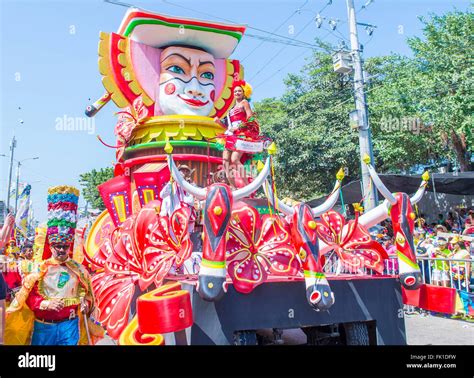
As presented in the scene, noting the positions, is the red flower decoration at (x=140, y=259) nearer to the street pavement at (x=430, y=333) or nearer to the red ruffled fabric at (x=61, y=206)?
the red ruffled fabric at (x=61, y=206)

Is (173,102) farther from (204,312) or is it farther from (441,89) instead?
(441,89)

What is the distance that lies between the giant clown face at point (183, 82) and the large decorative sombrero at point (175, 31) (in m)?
0.14

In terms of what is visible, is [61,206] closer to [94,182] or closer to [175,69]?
[175,69]

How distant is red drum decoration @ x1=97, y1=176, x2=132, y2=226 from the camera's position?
6.42 metres

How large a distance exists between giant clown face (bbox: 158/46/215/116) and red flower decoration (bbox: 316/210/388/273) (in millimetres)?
2763

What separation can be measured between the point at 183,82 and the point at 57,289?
11.8ft

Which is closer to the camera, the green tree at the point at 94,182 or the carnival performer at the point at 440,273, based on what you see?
the carnival performer at the point at 440,273

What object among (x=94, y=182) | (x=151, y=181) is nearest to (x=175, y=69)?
(x=151, y=181)

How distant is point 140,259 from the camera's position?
460cm

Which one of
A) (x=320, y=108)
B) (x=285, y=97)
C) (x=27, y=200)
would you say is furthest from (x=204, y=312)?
(x=285, y=97)

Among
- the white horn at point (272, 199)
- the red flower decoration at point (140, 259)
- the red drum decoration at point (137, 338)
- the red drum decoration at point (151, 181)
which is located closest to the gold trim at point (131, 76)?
the red drum decoration at point (151, 181)

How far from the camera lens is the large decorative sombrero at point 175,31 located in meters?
6.37
